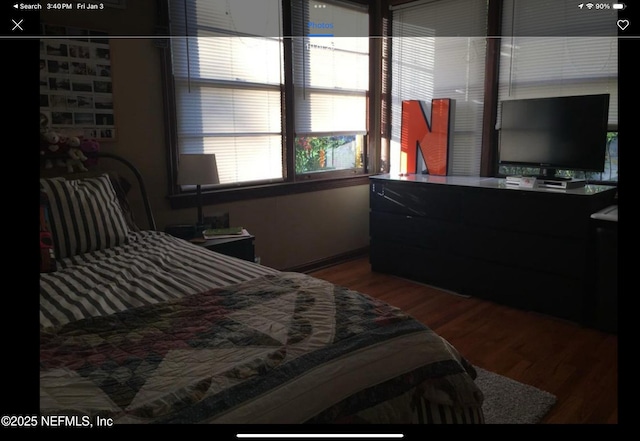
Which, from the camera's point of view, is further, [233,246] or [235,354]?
[233,246]

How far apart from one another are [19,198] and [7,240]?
0.06 metres

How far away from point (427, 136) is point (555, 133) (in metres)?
1.05

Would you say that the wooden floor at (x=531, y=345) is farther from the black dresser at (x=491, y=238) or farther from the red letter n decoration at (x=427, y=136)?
the red letter n decoration at (x=427, y=136)

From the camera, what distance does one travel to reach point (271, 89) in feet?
10.7

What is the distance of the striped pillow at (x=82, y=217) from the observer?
193cm

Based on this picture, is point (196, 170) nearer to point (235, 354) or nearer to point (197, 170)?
point (197, 170)

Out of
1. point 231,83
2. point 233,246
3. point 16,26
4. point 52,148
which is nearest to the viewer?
point 16,26

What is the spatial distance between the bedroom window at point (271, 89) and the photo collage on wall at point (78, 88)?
0.41 m

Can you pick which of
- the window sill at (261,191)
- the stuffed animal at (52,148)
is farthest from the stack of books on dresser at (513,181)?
the stuffed animal at (52,148)

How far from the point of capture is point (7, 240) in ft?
1.91

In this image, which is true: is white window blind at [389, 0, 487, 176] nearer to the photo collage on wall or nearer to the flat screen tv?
the flat screen tv

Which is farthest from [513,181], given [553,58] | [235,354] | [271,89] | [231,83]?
[235,354]

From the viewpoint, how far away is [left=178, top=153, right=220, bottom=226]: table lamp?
2.56 m

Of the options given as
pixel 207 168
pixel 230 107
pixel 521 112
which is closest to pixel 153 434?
pixel 207 168
